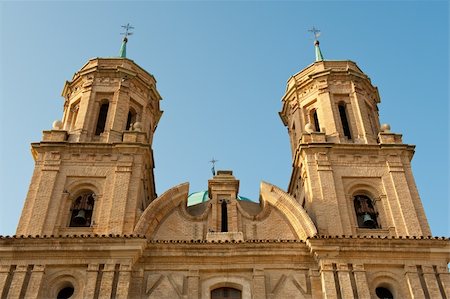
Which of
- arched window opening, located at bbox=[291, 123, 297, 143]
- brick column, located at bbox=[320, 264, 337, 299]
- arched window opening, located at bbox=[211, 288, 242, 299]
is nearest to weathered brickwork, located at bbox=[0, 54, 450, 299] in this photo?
brick column, located at bbox=[320, 264, 337, 299]

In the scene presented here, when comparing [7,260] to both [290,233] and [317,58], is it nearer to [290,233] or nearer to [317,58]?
[290,233]

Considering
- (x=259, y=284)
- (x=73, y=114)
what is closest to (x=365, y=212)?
(x=259, y=284)

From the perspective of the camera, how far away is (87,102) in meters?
24.9

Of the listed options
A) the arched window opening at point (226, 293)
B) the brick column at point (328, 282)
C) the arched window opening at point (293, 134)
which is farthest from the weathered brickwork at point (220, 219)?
the arched window opening at point (293, 134)

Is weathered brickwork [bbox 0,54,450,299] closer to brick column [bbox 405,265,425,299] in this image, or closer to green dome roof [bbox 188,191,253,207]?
brick column [bbox 405,265,425,299]

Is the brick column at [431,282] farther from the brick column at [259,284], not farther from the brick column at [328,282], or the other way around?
the brick column at [259,284]

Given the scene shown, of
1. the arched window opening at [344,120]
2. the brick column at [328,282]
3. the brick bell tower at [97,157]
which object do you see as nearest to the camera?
the brick column at [328,282]

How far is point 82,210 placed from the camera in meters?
21.1

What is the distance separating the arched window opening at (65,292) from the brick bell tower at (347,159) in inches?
336

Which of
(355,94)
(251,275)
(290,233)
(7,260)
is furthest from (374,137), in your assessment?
(7,260)

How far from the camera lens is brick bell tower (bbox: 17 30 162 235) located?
66.8 feet

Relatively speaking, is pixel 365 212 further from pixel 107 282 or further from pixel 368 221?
pixel 107 282

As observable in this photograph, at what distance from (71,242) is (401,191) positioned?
1193 centimetres

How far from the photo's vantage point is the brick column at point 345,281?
58.2ft
